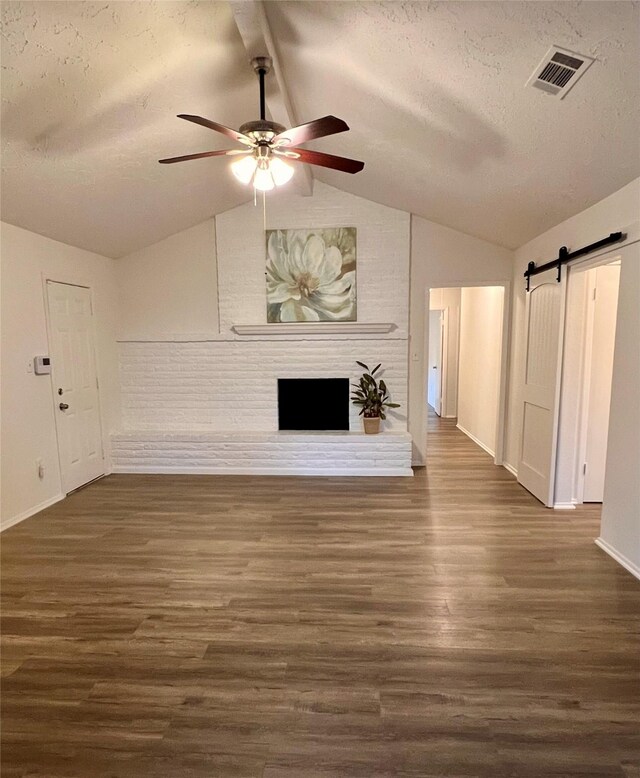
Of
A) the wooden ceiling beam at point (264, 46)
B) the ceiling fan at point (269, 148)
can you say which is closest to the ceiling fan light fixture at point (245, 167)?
the ceiling fan at point (269, 148)

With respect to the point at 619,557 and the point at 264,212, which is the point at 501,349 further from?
the point at 264,212

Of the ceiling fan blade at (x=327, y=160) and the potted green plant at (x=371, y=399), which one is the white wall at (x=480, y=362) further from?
the ceiling fan blade at (x=327, y=160)

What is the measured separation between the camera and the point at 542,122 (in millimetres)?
2299

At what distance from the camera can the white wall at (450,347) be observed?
25.1ft

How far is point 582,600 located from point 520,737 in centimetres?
108

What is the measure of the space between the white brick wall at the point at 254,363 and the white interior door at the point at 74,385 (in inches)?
15.7

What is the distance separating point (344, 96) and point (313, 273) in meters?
2.17

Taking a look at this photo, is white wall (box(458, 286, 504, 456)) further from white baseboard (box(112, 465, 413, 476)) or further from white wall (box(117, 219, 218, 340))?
white wall (box(117, 219, 218, 340))

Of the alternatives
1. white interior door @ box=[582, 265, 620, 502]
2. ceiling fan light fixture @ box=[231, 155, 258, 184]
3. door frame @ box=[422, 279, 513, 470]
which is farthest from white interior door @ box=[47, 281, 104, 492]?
white interior door @ box=[582, 265, 620, 502]

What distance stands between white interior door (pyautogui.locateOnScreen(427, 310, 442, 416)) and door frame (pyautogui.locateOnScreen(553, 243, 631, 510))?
4488 mm

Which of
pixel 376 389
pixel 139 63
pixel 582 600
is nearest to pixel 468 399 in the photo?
→ pixel 376 389

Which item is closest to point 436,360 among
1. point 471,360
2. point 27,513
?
point 471,360

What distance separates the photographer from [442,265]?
183 inches

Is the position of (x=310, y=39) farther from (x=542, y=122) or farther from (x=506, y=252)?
(x=506, y=252)
